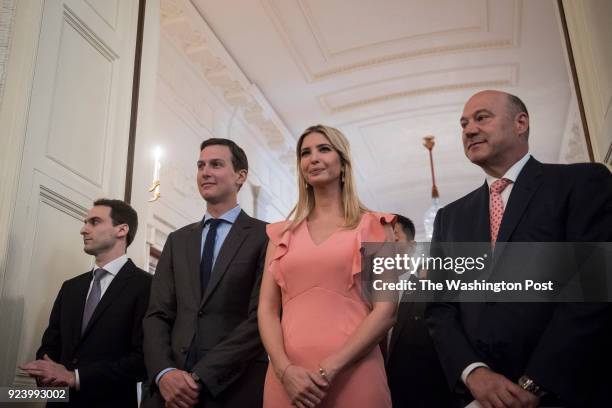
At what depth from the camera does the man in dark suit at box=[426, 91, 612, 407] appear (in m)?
1.37

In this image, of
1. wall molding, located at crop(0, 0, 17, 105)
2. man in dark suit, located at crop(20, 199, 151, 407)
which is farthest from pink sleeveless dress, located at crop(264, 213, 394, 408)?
wall molding, located at crop(0, 0, 17, 105)

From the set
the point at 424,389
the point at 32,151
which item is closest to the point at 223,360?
the point at 424,389

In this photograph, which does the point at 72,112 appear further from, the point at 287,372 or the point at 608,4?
the point at 608,4

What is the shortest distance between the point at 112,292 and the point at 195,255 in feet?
1.32

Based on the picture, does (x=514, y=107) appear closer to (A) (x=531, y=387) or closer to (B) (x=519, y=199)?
(B) (x=519, y=199)

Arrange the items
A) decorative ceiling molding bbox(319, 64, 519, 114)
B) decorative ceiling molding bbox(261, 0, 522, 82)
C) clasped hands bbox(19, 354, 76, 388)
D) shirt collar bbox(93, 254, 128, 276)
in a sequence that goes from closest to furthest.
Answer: clasped hands bbox(19, 354, 76, 388)
shirt collar bbox(93, 254, 128, 276)
decorative ceiling molding bbox(261, 0, 522, 82)
decorative ceiling molding bbox(319, 64, 519, 114)

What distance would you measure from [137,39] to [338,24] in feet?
9.12

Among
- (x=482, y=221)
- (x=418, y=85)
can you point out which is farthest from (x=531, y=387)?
(x=418, y=85)

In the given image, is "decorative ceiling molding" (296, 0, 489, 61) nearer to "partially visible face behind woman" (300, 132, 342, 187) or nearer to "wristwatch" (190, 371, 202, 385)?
"partially visible face behind woman" (300, 132, 342, 187)

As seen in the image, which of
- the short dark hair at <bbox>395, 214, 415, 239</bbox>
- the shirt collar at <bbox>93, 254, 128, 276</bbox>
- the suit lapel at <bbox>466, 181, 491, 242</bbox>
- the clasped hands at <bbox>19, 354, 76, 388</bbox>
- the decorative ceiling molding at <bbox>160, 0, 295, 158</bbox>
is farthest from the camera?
the decorative ceiling molding at <bbox>160, 0, 295, 158</bbox>

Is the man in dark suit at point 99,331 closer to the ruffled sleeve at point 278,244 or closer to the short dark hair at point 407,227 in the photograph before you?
the ruffled sleeve at point 278,244

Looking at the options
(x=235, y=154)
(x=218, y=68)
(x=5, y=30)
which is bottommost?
(x=235, y=154)

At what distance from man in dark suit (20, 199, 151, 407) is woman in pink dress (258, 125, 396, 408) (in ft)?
2.09

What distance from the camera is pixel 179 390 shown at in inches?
70.4
